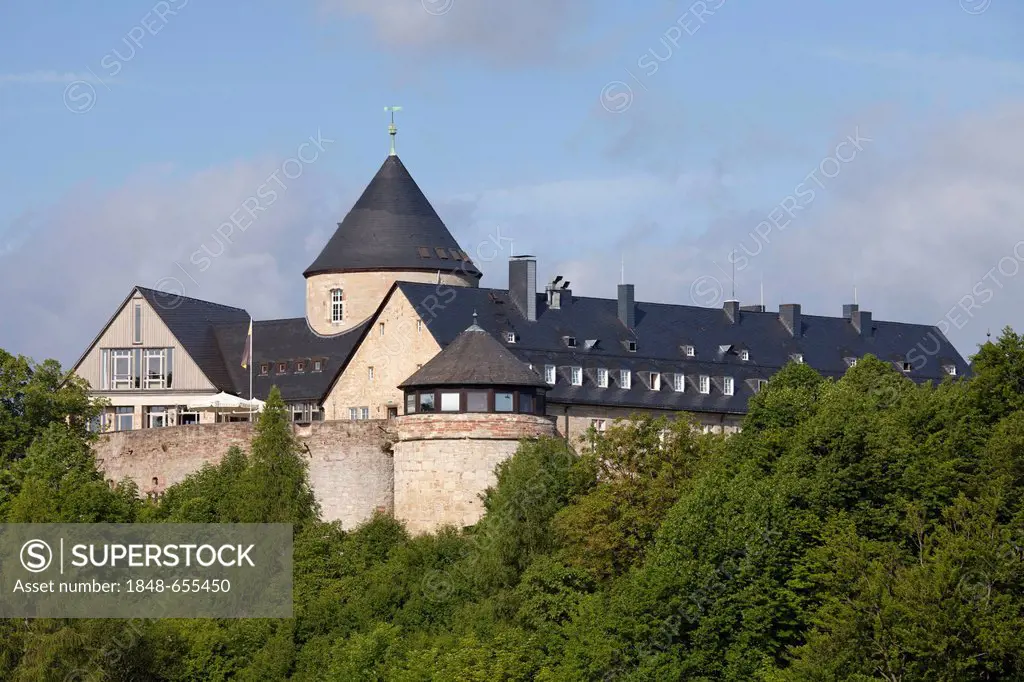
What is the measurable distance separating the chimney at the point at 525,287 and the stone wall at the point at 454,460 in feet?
27.3

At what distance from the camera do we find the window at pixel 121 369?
90188 mm

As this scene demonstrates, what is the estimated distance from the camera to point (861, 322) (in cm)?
9575

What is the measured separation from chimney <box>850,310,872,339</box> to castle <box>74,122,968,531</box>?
101 mm

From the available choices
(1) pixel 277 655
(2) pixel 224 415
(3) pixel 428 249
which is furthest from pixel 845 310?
(1) pixel 277 655

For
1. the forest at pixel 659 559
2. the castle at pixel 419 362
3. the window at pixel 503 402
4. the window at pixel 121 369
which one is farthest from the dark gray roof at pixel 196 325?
the window at pixel 503 402

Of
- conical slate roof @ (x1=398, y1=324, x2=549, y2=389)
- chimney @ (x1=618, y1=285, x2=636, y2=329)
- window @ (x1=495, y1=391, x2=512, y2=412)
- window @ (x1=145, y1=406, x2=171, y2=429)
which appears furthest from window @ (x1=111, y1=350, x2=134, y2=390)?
window @ (x1=495, y1=391, x2=512, y2=412)

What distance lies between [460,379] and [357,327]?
1119 cm

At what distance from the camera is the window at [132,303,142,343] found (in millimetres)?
90312

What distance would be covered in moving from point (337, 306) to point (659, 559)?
22.8m

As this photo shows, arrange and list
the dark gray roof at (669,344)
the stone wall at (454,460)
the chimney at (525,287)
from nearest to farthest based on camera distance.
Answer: the stone wall at (454,460) < the dark gray roof at (669,344) < the chimney at (525,287)

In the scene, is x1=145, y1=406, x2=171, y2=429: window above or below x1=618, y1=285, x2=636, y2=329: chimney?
below

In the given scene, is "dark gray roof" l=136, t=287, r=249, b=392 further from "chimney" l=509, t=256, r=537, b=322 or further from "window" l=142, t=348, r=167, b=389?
"chimney" l=509, t=256, r=537, b=322

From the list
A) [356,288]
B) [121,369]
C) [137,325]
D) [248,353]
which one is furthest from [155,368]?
[356,288]

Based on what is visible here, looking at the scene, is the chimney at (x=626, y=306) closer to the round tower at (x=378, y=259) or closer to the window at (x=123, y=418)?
the round tower at (x=378, y=259)
